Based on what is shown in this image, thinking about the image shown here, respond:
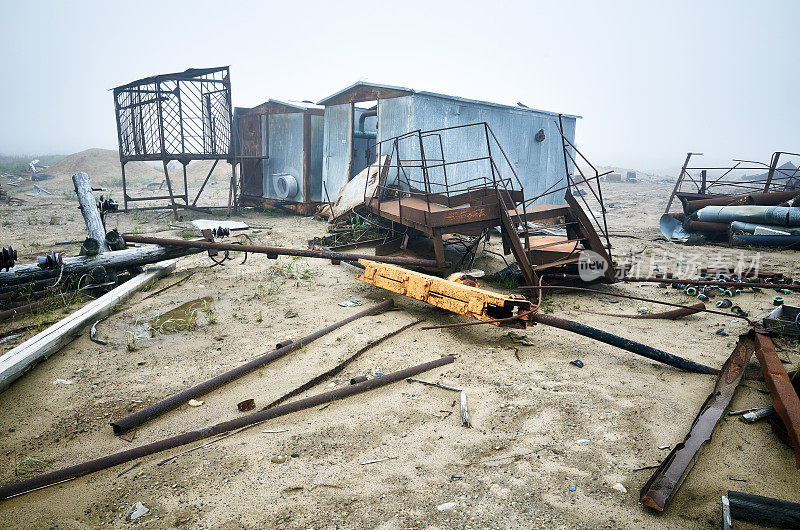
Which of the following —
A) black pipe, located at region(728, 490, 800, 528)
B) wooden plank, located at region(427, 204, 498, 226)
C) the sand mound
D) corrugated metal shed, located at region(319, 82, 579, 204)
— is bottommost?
black pipe, located at region(728, 490, 800, 528)

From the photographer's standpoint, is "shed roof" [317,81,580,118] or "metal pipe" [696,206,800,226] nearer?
"metal pipe" [696,206,800,226]

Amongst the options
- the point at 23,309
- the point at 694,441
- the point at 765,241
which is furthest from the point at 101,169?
the point at 694,441

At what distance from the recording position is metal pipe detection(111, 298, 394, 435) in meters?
3.10

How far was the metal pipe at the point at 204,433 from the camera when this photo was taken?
2.51 meters

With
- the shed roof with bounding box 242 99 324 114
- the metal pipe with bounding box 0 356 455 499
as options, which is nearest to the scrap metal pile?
the metal pipe with bounding box 0 356 455 499

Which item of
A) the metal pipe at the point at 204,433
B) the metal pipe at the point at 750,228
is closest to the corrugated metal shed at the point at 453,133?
the metal pipe at the point at 750,228

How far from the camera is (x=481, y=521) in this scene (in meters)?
2.22

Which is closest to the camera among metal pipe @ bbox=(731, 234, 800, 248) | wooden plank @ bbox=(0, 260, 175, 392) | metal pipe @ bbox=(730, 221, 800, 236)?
wooden plank @ bbox=(0, 260, 175, 392)

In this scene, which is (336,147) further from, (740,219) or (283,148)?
(740,219)

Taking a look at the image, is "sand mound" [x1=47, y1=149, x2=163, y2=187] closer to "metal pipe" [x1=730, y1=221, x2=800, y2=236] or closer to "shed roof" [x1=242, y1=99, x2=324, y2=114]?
"shed roof" [x1=242, y1=99, x2=324, y2=114]

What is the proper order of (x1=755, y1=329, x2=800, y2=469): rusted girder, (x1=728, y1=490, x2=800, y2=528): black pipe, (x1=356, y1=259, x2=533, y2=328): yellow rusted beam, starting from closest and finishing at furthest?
(x1=728, y1=490, x2=800, y2=528): black pipe < (x1=755, y1=329, x2=800, y2=469): rusted girder < (x1=356, y1=259, x2=533, y2=328): yellow rusted beam

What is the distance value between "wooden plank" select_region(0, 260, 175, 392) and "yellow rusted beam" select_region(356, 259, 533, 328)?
9.96 feet

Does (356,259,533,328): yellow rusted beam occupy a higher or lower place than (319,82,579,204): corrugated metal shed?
lower

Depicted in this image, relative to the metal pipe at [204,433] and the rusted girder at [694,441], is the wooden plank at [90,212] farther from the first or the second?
the rusted girder at [694,441]
